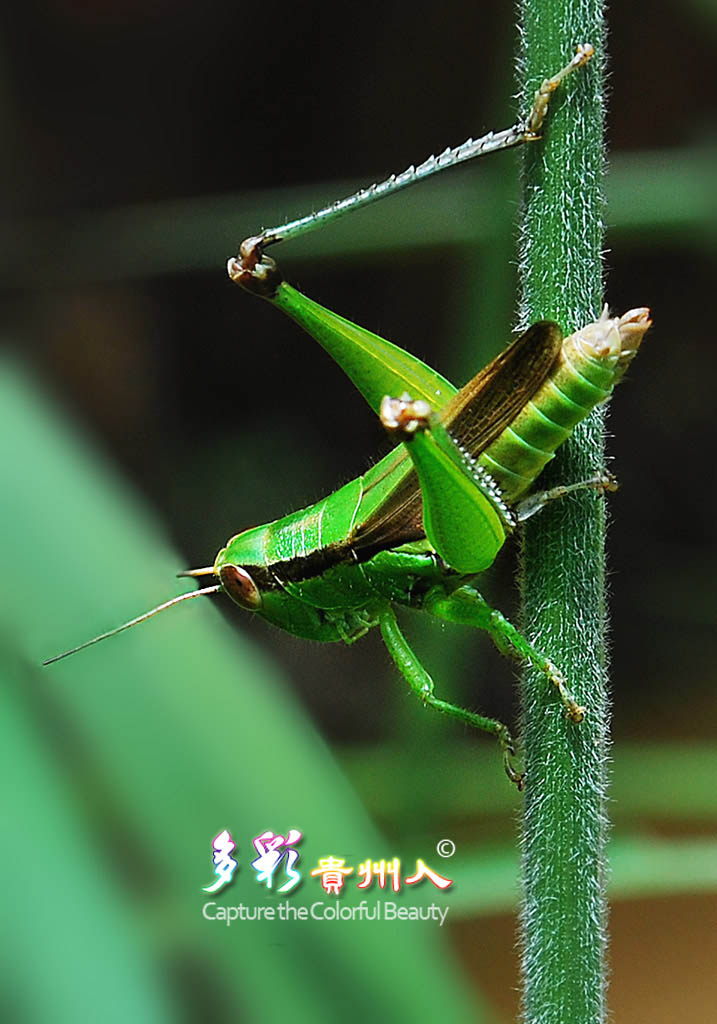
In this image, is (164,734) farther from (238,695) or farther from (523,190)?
(523,190)

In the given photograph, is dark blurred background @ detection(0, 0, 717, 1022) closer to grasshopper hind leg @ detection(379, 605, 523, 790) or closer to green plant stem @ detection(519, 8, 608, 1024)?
grasshopper hind leg @ detection(379, 605, 523, 790)

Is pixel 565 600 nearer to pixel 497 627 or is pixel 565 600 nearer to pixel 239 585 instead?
pixel 497 627

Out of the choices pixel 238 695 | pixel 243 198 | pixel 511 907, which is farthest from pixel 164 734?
pixel 243 198

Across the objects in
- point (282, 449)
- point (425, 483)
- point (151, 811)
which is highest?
point (282, 449)

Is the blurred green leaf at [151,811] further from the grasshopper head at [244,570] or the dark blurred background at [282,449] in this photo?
the grasshopper head at [244,570]

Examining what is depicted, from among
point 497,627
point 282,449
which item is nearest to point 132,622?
point 497,627

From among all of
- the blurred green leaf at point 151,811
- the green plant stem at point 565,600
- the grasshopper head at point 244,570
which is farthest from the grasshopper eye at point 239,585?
the green plant stem at point 565,600

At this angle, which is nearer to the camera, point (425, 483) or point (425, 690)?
point (425, 483)

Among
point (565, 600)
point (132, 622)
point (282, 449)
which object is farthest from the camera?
point (282, 449)
